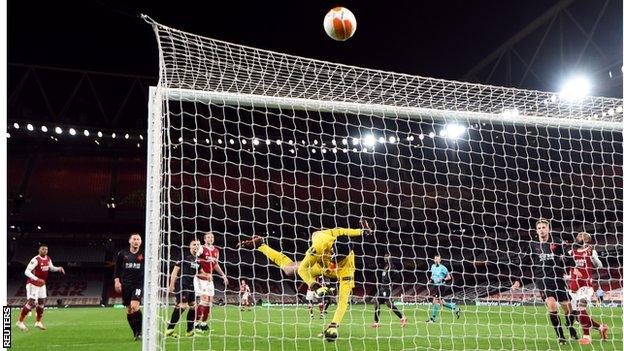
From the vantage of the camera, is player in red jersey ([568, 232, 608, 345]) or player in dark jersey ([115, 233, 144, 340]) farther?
player in dark jersey ([115, 233, 144, 340])

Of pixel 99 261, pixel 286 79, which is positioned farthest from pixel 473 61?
pixel 99 261

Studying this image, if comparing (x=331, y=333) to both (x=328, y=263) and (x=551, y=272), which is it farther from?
(x=551, y=272)

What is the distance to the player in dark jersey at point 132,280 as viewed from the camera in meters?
8.51

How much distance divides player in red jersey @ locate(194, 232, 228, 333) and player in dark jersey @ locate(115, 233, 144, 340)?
0.90 m

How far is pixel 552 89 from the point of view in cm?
1716

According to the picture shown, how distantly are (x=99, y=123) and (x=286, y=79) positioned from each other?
2289cm

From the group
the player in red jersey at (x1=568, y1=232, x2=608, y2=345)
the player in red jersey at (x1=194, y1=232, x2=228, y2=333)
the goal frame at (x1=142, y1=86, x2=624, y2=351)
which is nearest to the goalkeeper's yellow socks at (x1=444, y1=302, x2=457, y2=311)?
the player in red jersey at (x1=568, y1=232, x2=608, y2=345)

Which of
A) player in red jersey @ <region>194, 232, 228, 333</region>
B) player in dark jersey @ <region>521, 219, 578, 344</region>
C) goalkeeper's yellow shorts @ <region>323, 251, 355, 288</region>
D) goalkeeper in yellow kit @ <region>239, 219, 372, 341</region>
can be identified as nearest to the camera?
goalkeeper in yellow kit @ <region>239, 219, 372, 341</region>

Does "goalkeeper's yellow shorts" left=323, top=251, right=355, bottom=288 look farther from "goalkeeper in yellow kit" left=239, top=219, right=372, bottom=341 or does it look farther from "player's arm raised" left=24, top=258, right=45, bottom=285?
"player's arm raised" left=24, top=258, right=45, bottom=285

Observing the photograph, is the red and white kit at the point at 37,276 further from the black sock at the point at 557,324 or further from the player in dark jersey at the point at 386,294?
the black sock at the point at 557,324

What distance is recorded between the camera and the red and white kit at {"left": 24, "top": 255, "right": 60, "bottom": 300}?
12.0 meters

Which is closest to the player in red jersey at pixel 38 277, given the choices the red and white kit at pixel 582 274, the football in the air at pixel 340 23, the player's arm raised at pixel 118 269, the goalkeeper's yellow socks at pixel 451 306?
the player's arm raised at pixel 118 269

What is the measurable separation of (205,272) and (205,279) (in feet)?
0.54

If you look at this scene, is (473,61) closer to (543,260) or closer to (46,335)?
(543,260)
